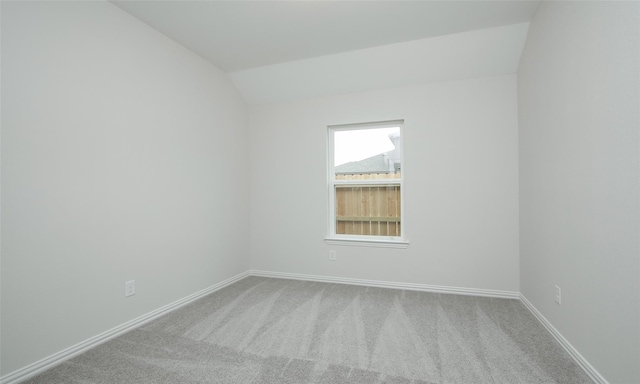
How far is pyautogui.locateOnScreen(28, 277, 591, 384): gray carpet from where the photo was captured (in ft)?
5.47

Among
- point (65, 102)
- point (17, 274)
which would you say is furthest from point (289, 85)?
point (17, 274)

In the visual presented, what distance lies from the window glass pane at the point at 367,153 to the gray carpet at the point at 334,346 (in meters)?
1.47

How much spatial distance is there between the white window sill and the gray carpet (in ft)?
2.01

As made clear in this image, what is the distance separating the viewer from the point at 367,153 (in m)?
3.50

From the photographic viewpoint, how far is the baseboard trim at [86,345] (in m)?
1.64

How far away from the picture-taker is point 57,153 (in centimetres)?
184

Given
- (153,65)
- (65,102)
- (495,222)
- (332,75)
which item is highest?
(332,75)

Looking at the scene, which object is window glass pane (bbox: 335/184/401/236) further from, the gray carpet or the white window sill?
the gray carpet

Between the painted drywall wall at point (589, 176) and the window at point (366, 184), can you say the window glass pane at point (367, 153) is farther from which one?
the painted drywall wall at point (589, 176)

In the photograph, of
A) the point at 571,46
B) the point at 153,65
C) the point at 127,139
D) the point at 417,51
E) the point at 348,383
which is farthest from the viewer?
the point at 417,51

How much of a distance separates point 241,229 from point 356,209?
4.89 ft

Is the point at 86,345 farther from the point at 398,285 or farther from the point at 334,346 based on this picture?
the point at 398,285

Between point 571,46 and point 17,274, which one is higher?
point 571,46

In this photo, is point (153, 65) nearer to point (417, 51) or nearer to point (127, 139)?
point (127, 139)
